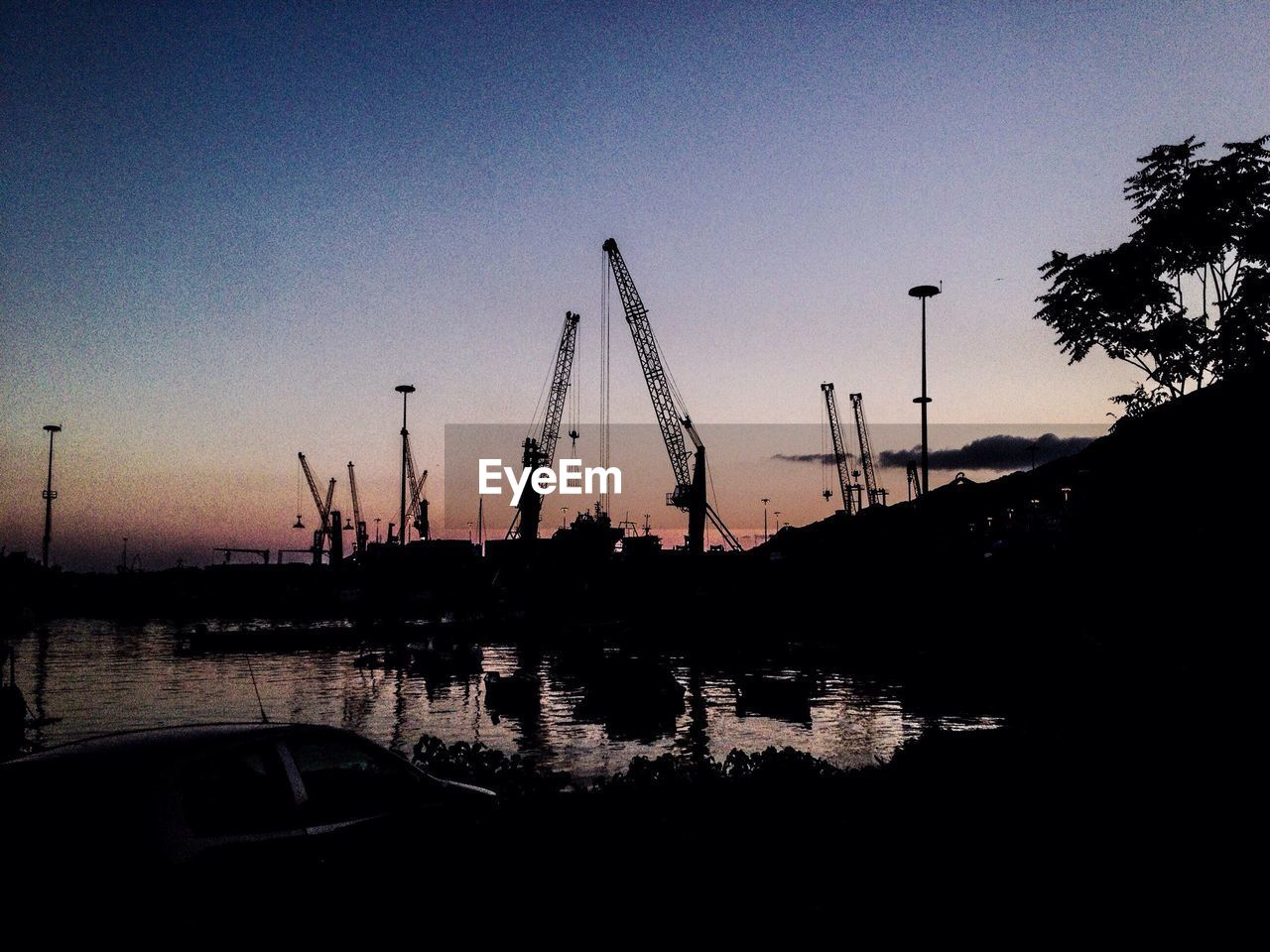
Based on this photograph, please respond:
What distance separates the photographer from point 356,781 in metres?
6.57

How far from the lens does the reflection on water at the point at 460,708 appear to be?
26.6 m

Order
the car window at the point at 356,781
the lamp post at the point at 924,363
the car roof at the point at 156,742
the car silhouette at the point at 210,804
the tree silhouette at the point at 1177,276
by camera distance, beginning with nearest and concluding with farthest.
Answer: the car silhouette at the point at 210,804, the car roof at the point at 156,742, the car window at the point at 356,781, the tree silhouette at the point at 1177,276, the lamp post at the point at 924,363

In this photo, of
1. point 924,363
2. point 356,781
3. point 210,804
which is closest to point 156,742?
point 210,804

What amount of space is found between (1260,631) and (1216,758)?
432 inches

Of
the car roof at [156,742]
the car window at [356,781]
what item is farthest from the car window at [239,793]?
the car window at [356,781]

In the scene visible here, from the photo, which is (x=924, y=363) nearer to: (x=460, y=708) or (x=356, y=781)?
(x=460, y=708)

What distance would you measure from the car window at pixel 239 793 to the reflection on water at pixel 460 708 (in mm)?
16406

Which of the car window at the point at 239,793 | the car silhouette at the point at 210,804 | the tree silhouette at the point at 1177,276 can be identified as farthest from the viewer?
the tree silhouette at the point at 1177,276

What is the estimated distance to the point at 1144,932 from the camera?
6211mm

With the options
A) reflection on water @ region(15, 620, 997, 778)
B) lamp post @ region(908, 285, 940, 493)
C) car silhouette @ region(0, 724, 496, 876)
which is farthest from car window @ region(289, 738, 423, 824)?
lamp post @ region(908, 285, 940, 493)

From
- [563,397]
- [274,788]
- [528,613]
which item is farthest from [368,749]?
[563,397]

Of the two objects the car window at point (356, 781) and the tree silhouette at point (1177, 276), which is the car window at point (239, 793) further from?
the tree silhouette at point (1177, 276)

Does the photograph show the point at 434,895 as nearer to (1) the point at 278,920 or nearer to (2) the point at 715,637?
(1) the point at 278,920

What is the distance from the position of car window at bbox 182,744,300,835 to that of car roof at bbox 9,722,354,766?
5.3 inches
